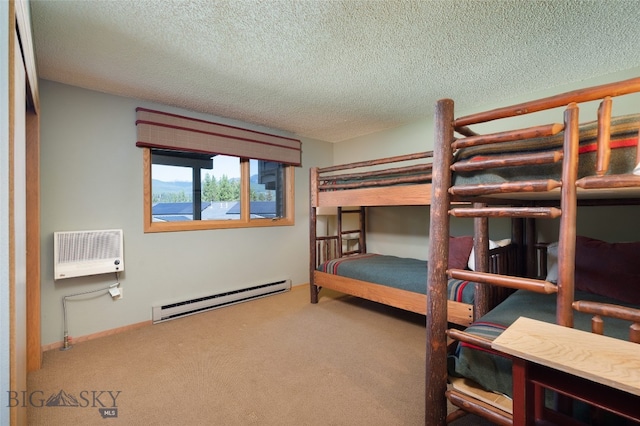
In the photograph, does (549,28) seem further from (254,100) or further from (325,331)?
(325,331)

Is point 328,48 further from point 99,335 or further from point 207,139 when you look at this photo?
point 99,335

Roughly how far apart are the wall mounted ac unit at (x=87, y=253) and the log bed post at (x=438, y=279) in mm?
2487

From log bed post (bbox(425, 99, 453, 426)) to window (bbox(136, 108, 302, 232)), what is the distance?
96.9 inches

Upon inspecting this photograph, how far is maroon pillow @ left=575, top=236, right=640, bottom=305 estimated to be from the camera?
160 cm

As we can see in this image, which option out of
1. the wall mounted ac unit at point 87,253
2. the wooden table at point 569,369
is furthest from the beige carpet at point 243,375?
the wooden table at point 569,369

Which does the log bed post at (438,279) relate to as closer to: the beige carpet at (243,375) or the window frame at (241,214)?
the beige carpet at (243,375)

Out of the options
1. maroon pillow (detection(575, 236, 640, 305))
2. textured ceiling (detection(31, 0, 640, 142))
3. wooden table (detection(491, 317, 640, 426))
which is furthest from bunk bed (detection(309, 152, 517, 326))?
wooden table (detection(491, 317, 640, 426))

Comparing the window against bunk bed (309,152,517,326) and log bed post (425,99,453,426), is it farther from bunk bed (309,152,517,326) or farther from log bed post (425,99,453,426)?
log bed post (425,99,453,426)

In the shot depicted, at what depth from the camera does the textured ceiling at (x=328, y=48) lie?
4.77ft

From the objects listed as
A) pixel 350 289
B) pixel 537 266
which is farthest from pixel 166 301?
pixel 537 266

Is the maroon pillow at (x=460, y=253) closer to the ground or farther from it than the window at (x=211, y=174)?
closer to the ground

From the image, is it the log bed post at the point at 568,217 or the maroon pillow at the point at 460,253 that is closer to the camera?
the log bed post at the point at 568,217

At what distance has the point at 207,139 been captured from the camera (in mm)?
2883

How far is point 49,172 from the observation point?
215 centimetres
